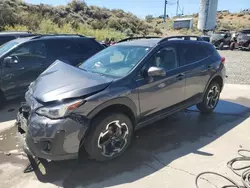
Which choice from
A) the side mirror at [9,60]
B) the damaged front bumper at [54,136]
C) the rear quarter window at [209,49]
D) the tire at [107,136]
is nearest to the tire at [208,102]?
the rear quarter window at [209,49]

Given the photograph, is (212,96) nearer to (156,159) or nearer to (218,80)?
(218,80)

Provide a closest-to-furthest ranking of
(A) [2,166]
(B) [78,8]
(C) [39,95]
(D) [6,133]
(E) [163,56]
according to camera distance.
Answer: (C) [39,95] < (A) [2,166] < (E) [163,56] < (D) [6,133] < (B) [78,8]

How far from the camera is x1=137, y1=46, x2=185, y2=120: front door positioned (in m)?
3.97

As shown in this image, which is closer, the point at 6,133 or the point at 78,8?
the point at 6,133

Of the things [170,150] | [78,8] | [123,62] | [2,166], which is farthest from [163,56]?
[78,8]

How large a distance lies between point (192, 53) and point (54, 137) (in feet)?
10.4

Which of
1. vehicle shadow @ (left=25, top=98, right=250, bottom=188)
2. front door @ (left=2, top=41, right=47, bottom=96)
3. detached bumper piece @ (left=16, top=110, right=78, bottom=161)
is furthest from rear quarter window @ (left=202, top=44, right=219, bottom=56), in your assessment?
front door @ (left=2, top=41, right=47, bottom=96)

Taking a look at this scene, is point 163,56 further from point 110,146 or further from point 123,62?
point 110,146

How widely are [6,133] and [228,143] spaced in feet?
13.1

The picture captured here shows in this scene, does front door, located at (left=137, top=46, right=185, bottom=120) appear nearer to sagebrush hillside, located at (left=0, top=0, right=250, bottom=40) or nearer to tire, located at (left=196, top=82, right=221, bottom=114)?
tire, located at (left=196, top=82, right=221, bottom=114)

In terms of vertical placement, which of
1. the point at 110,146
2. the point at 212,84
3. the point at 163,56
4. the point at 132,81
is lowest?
the point at 110,146

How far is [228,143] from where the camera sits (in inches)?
170

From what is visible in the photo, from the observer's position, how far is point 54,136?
123 inches

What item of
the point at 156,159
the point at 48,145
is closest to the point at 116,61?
the point at 156,159
